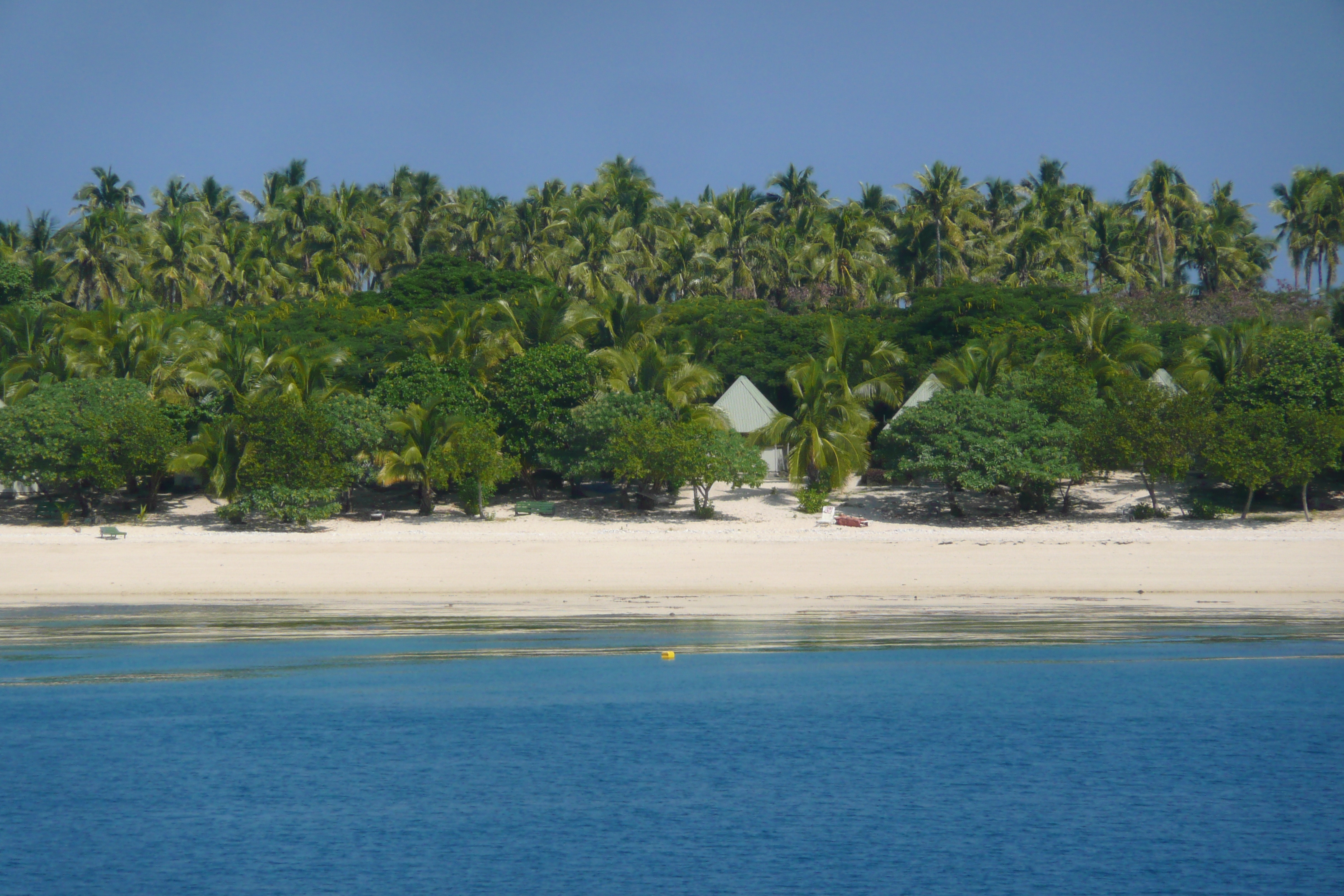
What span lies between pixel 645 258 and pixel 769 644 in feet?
137

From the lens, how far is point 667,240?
2403 inches

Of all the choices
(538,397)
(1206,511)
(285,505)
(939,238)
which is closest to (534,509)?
(538,397)

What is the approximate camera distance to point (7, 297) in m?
49.5

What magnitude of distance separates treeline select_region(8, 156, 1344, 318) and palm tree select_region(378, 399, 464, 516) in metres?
18.6

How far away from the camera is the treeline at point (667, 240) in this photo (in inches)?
2253

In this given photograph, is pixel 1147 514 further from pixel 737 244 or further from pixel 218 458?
pixel 737 244

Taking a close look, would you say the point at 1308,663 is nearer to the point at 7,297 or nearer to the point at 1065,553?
the point at 1065,553

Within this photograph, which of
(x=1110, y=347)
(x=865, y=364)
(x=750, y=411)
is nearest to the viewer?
(x=1110, y=347)

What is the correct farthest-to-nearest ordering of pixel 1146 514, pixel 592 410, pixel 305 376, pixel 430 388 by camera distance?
pixel 430 388 → pixel 305 376 → pixel 592 410 → pixel 1146 514

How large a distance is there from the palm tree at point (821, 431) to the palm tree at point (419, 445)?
9.27 m

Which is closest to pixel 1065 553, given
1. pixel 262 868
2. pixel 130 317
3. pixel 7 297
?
pixel 262 868

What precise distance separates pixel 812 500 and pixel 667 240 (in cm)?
2985

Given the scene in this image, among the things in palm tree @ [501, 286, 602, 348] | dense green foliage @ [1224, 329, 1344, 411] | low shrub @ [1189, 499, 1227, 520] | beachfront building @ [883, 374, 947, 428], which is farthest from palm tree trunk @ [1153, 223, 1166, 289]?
palm tree @ [501, 286, 602, 348]

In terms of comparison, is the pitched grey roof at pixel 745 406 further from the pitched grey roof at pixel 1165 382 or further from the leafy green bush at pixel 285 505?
the leafy green bush at pixel 285 505
